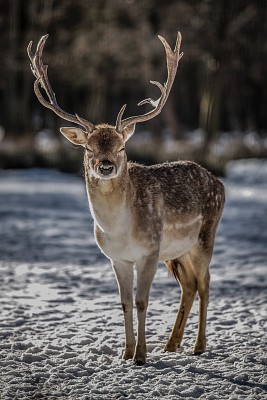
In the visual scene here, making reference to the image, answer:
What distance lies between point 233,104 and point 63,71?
17041 mm

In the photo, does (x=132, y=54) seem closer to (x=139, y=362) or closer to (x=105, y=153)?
(x=105, y=153)

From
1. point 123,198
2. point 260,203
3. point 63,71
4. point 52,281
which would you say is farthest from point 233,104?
point 123,198

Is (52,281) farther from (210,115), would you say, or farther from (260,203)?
(210,115)

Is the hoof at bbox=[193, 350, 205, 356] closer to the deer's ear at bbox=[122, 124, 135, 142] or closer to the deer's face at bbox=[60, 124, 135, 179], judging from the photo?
the deer's face at bbox=[60, 124, 135, 179]

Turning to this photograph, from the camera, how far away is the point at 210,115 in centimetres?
2383

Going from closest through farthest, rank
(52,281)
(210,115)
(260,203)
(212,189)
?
(212,189)
(52,281)
(260,203)
(210,115)

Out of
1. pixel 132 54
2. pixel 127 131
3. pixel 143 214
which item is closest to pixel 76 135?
pixel 127 131

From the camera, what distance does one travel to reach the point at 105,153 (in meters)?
6.09

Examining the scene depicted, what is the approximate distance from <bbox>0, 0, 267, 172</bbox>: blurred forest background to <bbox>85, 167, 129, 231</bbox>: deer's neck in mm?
14646

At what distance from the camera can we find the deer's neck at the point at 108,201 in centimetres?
623

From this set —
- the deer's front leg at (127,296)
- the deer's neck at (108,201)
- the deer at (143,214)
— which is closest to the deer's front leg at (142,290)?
the deer at (143,214)

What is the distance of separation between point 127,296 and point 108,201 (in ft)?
2.78

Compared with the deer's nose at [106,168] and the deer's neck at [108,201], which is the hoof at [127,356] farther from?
the deer's nose at [106,168]

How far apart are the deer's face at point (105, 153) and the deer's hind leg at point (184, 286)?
131 cm
